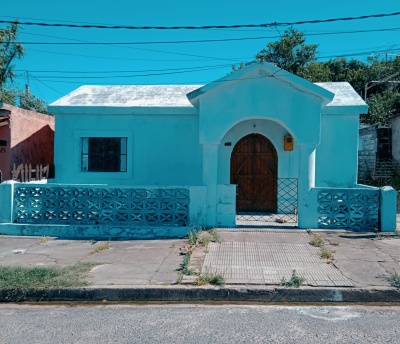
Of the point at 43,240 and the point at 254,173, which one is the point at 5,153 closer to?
the point at 43,240

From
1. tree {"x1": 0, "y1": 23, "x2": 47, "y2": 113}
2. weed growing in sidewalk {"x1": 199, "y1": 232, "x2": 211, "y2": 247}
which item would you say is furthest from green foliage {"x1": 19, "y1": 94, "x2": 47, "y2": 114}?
weed growing in sidewalk {"x1": 199, "y1": 232, "x2": 211, "y2": 247}

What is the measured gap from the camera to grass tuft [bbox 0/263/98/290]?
5910 millimetres

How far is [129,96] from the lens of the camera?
12859 millimetres

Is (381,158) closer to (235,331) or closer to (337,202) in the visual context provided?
(337,202)

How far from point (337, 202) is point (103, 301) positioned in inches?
233

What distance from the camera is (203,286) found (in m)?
5.91

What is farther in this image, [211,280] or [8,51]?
[8,51]

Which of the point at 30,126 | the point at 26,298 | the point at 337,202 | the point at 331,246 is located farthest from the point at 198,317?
the point at 30,126

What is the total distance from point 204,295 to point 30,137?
1051 cm

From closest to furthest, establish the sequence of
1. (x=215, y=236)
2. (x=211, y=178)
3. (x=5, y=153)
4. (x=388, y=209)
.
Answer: (x=215, y=236)
(x=388, y=209)
(x=211, y=178)
(x=5, y=153)

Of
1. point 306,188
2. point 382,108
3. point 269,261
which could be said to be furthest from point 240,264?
point 382,108

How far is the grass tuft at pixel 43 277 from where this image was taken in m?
5.91

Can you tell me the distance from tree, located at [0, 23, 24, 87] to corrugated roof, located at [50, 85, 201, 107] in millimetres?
11429

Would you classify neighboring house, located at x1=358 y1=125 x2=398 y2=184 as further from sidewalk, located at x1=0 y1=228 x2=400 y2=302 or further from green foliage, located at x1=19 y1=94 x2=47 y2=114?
green foliage, located at x1=19 y1=94 x2=47 y2=114
